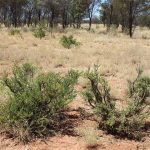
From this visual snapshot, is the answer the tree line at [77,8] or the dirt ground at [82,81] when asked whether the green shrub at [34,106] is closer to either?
the dirt ground at [82,81]

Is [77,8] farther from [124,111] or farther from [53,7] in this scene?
[124,111]

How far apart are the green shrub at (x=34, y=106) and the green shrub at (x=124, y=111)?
47cm

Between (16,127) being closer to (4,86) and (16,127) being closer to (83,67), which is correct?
(4,86)

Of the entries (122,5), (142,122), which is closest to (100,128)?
(142,122)

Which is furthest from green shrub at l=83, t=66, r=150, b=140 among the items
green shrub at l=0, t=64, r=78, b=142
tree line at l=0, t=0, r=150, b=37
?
tree line at l=0, t=0, r=150, b=37

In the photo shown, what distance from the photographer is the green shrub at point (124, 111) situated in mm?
6410

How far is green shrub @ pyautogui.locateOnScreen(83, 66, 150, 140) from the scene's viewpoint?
6410 mm

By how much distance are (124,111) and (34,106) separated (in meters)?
1.48

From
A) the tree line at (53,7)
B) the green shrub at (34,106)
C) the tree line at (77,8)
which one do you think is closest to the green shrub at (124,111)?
the green shrub at (34,106)

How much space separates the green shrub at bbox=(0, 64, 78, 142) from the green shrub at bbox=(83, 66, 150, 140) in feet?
1.55

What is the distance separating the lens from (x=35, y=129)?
631 cm

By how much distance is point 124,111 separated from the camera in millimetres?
6656

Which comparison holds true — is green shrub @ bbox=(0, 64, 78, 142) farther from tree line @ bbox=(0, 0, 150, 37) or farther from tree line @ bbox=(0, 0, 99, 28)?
tree line @ bbox=(0, 0, 99, 28)

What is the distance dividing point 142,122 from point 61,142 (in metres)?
1.35
